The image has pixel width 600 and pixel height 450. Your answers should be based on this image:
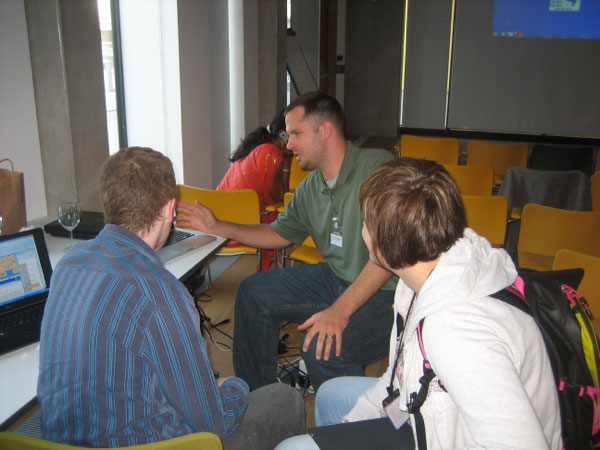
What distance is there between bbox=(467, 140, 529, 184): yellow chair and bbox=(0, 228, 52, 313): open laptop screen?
427cm

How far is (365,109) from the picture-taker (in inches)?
407

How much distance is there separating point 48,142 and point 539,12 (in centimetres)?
830

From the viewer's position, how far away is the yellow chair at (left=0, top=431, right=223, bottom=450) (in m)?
0.87

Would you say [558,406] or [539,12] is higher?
[539,12]

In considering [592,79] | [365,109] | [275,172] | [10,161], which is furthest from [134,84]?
[592,79]

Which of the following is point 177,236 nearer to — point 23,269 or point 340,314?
point 23,269

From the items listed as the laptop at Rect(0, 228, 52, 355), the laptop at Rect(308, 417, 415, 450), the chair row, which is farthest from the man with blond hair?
the chair row

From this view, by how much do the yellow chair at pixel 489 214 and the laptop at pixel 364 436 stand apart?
6.15 feet

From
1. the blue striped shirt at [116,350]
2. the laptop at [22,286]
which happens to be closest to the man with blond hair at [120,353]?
the blue striped shirt at [116,350]

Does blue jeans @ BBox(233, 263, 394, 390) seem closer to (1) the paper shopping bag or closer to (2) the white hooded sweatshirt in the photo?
(2) the white hooded sweatshirt

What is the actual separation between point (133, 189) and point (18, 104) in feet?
6.35

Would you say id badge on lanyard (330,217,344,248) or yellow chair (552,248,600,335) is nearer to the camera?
yellow chair (552,248,600,335)

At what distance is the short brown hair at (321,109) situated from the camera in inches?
89.1

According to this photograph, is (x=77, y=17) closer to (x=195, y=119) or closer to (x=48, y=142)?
(x=48, y=142)
